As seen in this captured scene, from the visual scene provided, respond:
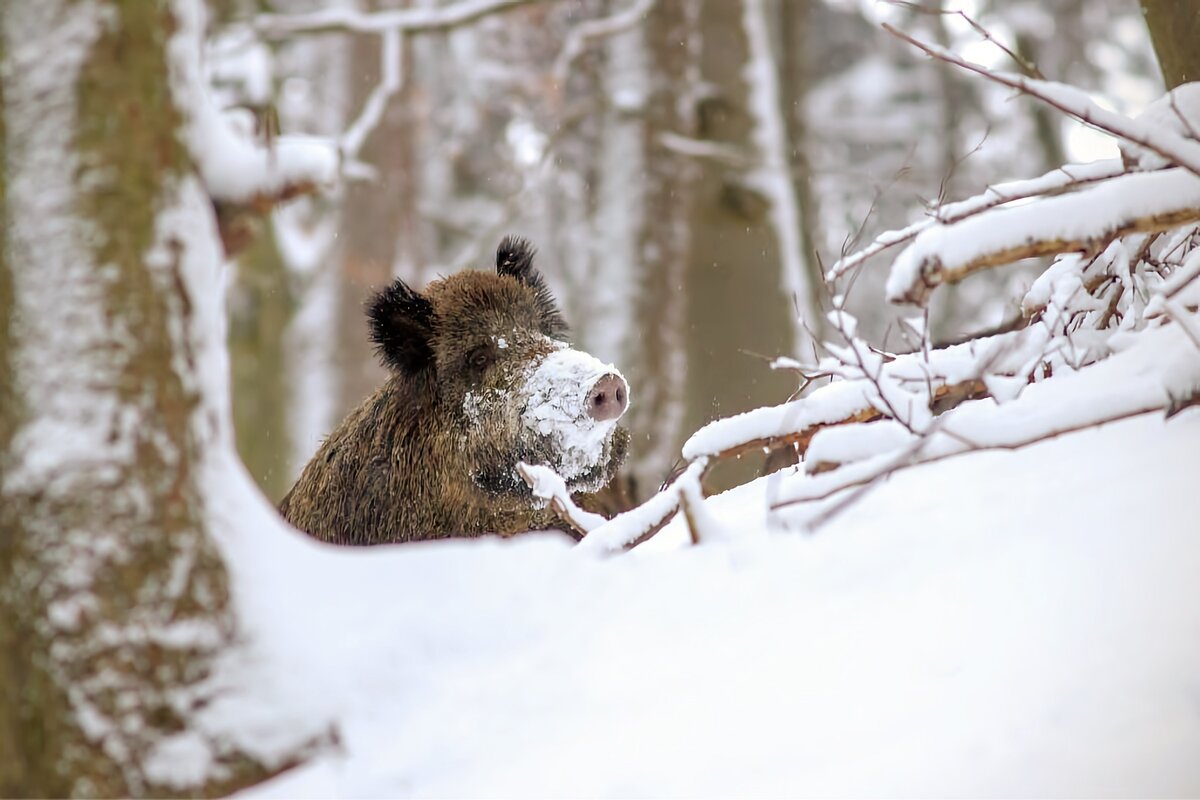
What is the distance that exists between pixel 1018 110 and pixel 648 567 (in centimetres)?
2038

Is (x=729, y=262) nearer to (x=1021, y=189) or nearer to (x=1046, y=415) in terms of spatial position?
(x=1021, y=189)

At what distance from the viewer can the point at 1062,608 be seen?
187cm

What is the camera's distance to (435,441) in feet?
14.3

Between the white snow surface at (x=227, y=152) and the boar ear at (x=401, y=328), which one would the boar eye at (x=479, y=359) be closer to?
the boar ear at (x=401, y=328)

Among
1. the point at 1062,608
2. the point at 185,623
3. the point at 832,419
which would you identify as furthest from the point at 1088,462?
the point at 185,623

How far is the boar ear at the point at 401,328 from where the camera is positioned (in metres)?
4.39

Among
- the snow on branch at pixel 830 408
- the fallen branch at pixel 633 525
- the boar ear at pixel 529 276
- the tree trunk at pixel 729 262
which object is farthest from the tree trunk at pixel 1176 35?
the tree trunk at pixel 729 262

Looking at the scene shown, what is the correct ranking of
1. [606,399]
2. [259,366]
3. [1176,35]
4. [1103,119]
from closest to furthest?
[1103,119] → [1176,35] → [606,399] → [259,366]

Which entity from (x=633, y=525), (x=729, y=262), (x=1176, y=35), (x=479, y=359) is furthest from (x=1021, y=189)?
(x=729, y=262)

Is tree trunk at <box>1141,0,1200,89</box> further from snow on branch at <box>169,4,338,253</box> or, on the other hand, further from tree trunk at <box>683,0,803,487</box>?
tree trunk at <box>683,0,803,487</box>

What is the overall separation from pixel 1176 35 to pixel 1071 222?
162 centimetres

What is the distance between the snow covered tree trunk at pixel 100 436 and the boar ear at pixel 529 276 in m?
2.91

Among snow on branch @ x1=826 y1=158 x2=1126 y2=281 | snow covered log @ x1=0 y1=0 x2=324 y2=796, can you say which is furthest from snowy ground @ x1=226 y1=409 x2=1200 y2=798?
snow on branch @ x1=826 y1=158 x2=1126 y2=281

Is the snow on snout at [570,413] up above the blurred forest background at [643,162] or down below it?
below
